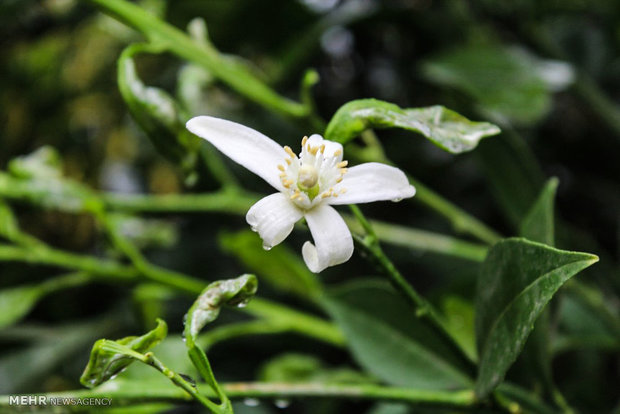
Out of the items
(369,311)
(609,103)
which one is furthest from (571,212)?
(369,311)

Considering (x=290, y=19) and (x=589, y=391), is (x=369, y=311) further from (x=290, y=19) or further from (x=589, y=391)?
(x=290, y=19)

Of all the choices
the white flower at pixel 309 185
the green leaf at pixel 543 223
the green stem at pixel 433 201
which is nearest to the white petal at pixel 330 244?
the white flower at pixel 309 185

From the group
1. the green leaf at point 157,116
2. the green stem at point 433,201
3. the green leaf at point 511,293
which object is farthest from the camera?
the green stem at point 433,201

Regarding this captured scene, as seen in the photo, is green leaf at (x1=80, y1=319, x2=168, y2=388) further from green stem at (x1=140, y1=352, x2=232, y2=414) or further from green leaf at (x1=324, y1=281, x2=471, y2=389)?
green leaf at (x1=324, y1=281, x2=471, y2=389)

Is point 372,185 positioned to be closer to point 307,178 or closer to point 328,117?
point 307,178

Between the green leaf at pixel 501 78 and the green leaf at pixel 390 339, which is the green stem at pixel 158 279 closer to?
the green leaf at pixel 390 339

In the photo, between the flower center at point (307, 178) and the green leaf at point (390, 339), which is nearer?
the flower center at point (307, 178)

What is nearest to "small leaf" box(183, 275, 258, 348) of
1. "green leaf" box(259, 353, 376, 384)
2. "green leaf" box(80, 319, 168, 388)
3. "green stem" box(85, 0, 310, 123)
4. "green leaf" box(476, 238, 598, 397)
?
"green leaf" box(80, 319, 168, 388)
